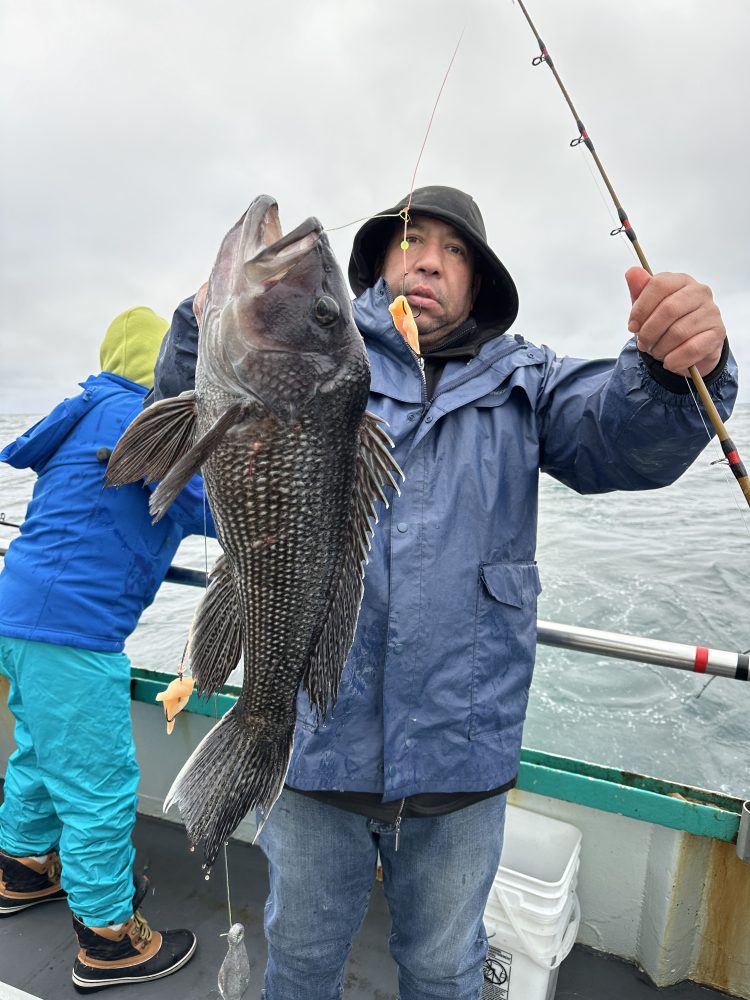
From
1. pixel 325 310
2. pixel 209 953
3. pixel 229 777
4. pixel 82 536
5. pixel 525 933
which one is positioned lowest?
pixel 209 953

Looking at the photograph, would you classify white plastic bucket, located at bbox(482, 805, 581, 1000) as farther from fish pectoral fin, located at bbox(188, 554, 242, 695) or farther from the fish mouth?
the fish mouth

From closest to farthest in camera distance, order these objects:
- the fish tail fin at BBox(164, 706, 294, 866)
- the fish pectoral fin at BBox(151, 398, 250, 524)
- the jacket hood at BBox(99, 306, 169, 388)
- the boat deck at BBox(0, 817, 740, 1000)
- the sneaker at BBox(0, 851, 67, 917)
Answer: the fish pectoral fin at BBox(151, 398, 250, 524), the fish tail fin at BBox(164, 706, 294, 866), the boat deck at BBox(0, 817, 740, 1000), the jacket hood at BBox(99, 306, 169, 388), the sneaker at BBox(0, 851, 67, 917)

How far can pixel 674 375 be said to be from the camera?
5.87 feet

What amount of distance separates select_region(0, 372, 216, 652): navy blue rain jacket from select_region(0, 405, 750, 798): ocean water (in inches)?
82.0

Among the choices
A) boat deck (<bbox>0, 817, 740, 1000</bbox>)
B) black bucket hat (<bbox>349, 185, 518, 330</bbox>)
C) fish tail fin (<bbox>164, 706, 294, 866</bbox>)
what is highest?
black bucket hat (<bbox>349, 185, 518, 330</bbox>)

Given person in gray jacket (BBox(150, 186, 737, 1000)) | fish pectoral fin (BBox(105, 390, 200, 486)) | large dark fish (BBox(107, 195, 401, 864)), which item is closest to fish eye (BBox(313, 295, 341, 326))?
large dark fish (BBox(107, 195, 401, 864))

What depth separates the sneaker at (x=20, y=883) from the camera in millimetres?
3160

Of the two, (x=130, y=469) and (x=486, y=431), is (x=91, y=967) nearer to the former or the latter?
(x=130, y=469)

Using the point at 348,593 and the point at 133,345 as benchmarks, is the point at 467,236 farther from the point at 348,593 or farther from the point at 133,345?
the point at 133,345

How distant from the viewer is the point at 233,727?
1827 mm

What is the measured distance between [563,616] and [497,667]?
9.25m

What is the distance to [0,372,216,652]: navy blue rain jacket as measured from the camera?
271cm

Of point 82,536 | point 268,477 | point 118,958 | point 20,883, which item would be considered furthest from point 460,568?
point 20,883

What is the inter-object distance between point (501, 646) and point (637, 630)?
30.4 feet
